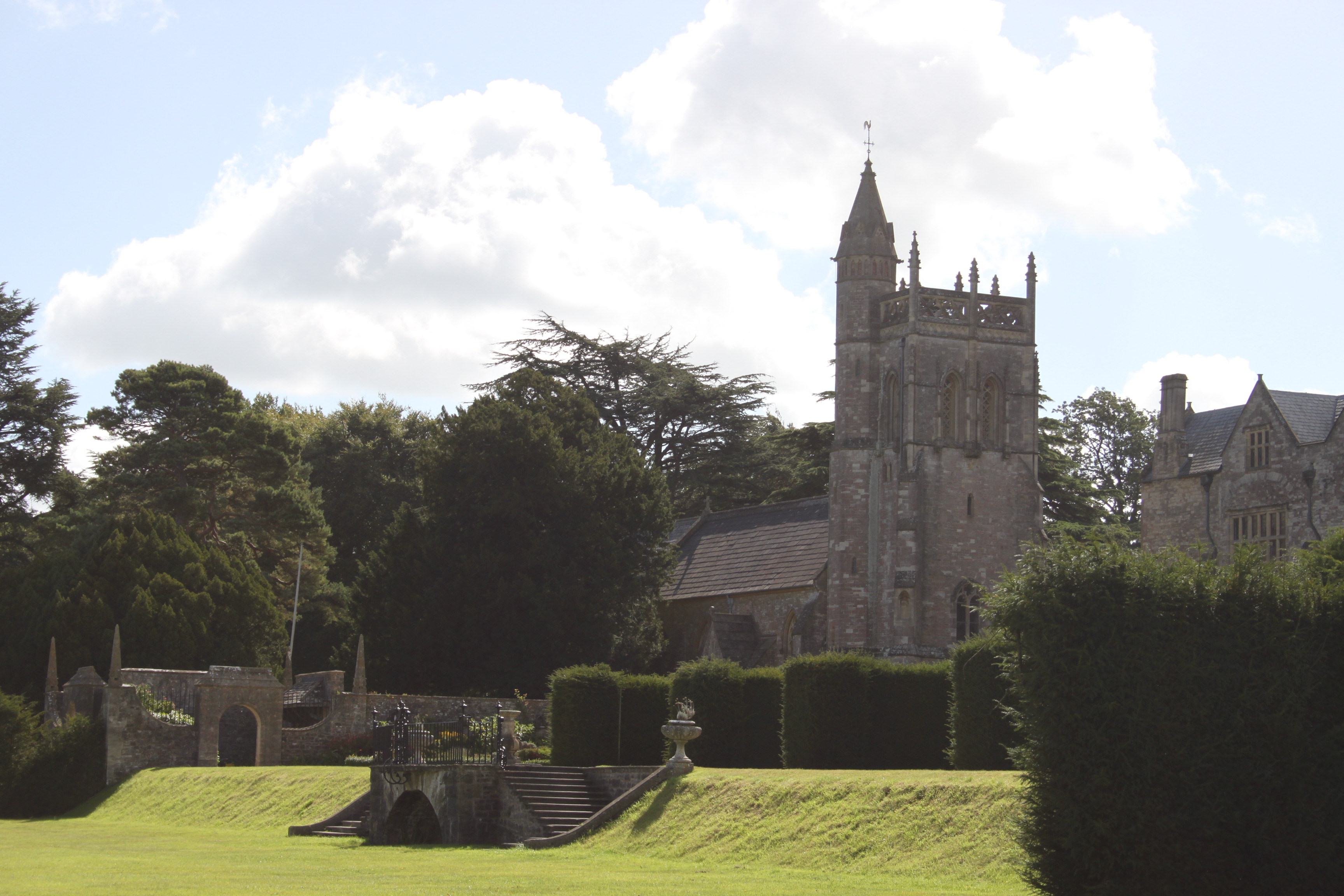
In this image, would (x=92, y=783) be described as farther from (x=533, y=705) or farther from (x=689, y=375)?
(x=689, y=375)

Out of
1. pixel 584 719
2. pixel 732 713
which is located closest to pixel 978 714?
pixel 732 713

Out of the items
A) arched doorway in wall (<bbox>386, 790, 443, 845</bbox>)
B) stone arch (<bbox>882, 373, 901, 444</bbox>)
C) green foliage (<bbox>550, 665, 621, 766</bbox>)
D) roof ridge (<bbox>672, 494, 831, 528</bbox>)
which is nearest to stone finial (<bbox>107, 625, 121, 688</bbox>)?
Answer: green foliage (<bbox>550, 665, 621, 766</bbox>)

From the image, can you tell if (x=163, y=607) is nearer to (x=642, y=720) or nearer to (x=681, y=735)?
(x=642, y=720)

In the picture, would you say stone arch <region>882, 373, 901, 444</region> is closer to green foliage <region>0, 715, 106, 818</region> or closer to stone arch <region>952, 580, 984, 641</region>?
stone arch <region>952, 580, 984, 641</region>

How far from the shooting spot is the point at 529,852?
1058 inches

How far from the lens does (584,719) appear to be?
1357 inches

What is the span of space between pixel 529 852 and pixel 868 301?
92.4 feet

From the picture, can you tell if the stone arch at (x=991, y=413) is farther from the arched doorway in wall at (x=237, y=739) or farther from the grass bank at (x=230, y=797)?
the arched doorway in wall at (x=237, y=739)

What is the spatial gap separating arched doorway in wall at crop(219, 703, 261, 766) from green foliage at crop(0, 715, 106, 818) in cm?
503

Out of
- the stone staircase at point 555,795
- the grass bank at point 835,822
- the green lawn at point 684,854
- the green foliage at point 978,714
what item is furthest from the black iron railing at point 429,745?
the green foliage at point 978,714

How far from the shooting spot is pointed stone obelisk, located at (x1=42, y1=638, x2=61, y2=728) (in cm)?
4250

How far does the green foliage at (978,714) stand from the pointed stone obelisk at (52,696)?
83.6ft

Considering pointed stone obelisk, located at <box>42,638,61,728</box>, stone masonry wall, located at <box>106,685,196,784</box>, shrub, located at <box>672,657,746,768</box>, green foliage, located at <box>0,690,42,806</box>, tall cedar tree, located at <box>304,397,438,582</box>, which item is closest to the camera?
shrub, located at <box>672,657,746,768</box>

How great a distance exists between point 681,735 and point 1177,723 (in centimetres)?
1353
